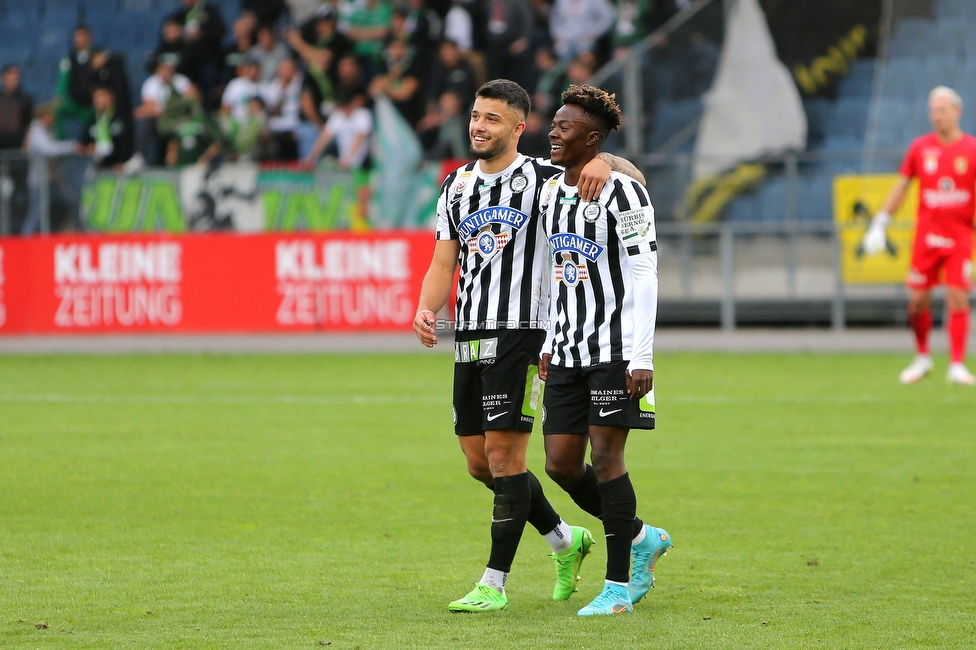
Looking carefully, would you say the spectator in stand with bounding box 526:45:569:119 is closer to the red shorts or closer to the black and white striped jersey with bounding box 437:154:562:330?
the red shorts

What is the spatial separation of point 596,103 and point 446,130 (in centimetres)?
1590

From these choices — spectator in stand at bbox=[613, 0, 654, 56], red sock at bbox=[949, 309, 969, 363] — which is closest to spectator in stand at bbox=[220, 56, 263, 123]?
spectator in stand at bbox=[613, 0, 654, 56]

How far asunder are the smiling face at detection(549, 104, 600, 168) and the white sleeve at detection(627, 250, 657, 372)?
431 millimetres

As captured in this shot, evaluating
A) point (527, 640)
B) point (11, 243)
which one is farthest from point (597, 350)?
point (11, 243)

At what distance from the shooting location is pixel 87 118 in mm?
22641

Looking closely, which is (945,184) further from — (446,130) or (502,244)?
(446,130)

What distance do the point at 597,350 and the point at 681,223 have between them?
14249 mm

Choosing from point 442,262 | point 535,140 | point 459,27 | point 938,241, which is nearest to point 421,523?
point 442,262

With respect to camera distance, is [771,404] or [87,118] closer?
[771,404]

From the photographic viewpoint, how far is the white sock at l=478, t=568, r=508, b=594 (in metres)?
5.08

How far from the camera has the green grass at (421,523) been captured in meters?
4.77

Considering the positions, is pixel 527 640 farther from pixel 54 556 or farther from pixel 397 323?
pixel 397 323

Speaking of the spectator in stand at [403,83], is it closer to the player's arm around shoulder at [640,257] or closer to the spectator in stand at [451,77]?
the spectator in stand at [451,77]

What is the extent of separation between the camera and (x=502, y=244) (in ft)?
17.2
